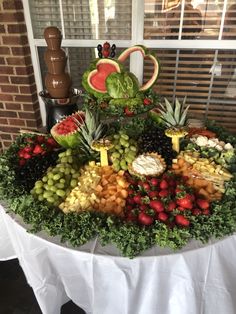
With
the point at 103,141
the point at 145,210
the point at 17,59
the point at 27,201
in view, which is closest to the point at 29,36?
the point at 17,59

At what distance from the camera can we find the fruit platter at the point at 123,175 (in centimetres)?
101

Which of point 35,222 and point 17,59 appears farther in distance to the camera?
point 17,59

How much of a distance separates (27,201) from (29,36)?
1.44 meters

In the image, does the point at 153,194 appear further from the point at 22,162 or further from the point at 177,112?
the point at 22,162

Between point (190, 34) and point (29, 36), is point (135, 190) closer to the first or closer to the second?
point (190, 34)

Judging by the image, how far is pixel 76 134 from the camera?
4.54 feet

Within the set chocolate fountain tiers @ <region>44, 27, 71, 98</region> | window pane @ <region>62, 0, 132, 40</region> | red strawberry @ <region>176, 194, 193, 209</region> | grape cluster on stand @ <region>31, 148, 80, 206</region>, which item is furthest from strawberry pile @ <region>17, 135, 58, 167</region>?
window pane @ <region>62, 0, 132, 40</region>

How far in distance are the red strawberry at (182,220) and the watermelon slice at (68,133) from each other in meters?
0.63

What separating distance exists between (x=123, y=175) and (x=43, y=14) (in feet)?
4.86

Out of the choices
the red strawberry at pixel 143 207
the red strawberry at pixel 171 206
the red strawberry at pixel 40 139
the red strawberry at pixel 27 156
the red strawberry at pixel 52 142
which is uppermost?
the red strawberry at pixel 40 139

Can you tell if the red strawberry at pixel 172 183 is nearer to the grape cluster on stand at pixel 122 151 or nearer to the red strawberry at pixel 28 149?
the grape cluster on stand at pixel 122 151

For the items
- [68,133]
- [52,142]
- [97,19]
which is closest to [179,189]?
[68,133]

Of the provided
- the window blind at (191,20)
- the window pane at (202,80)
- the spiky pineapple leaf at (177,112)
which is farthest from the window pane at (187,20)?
the spiky pineapple leaf at (177,112)

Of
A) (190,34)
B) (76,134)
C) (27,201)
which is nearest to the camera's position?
(27,201)
